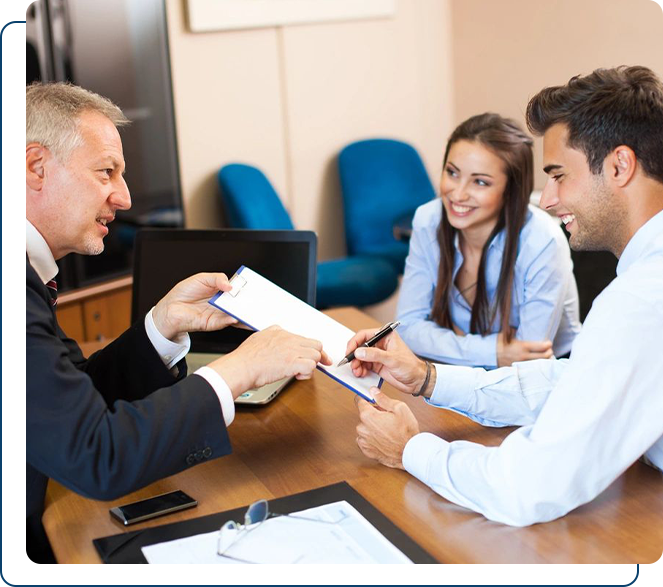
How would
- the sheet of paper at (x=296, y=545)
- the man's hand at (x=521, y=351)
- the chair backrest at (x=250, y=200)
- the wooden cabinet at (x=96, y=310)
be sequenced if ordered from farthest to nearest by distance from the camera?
the chair backrest at (x=250, y=200)
the wooden cabinet at (x=96, y=310)
the man's hand at (x=521, y=351)
the sheet of paper at (x=296, y=545)

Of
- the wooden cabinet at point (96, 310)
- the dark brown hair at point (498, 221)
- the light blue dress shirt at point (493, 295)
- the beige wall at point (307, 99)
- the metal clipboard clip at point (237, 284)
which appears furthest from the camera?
the beige wall at point (307, 99)

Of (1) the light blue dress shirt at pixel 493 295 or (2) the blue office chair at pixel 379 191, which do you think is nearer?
(1) the light blue dress shirt at pixel 493 295

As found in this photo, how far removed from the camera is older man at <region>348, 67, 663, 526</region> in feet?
4.32

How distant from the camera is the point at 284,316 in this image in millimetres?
1713

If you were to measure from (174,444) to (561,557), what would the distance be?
0.60 m

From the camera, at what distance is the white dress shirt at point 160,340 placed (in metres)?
1.44

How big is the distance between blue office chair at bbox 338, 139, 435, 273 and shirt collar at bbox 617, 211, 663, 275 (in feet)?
9.31

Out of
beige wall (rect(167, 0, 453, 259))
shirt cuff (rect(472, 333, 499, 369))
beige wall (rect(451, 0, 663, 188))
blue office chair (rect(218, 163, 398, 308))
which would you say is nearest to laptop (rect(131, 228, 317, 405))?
shirt cuff (rect(472, 333, 499, 369))

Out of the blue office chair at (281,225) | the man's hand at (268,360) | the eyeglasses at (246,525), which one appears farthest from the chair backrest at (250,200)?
the eyeglasses at (246,525)

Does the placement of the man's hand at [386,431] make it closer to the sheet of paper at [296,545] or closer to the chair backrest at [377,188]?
the sheet of paper at [296,545]

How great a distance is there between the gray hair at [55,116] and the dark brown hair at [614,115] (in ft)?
3.00

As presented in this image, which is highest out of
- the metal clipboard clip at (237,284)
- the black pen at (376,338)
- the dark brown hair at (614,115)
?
the dark brown hair at (614,115)

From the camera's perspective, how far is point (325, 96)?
4.51 metres

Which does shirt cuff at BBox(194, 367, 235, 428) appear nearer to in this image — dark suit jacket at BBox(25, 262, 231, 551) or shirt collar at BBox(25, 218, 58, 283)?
dark suit jacket at BBox(25, 262, 231, 551)
